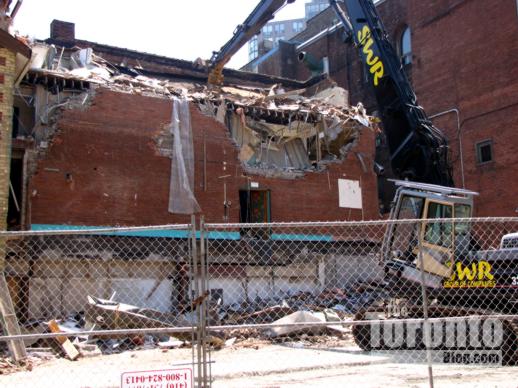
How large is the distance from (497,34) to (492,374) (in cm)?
2108

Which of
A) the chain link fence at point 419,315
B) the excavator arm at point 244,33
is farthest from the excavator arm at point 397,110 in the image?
the excavator arm at point 244,33

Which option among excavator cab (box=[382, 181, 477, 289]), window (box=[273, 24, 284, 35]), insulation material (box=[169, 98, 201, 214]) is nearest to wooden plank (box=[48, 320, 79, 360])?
excavator cab (box=[382, 181, 477, 289])

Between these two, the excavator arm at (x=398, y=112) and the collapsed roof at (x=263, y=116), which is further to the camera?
the collapsed roof at (x=263, y=116)

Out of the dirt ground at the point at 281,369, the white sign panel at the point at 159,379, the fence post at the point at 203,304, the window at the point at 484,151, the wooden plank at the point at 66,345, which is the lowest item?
the dirt ground at the point at 281,369

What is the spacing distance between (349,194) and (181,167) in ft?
24.7

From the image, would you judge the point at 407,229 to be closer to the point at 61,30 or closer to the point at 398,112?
the point at 398,112

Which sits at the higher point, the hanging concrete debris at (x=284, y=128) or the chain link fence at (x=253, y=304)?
the hanging concrete debris at (x=284, y=128)

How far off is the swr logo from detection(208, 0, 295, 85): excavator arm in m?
4.34

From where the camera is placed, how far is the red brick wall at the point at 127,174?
62.0 feet

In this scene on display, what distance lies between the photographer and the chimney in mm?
28609

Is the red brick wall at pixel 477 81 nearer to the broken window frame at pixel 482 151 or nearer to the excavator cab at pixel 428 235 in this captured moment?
the broken window frame at pixel 482 151

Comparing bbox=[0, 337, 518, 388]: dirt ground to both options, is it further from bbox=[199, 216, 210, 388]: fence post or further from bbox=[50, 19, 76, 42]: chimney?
bbox=[50, 19, 76, 42]: chimney

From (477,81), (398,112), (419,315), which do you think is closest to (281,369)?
(419,315)

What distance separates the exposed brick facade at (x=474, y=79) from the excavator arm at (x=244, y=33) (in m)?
10.9
